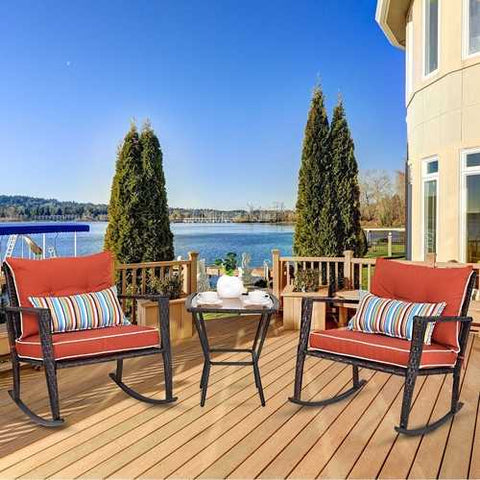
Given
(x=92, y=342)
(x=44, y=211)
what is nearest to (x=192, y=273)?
(x=92, y=342)

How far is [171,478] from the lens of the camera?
2.35m

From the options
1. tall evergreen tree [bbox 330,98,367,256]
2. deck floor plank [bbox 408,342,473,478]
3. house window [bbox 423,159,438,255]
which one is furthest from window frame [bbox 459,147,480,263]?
deck floor plank [bbox 408,342,473,478]

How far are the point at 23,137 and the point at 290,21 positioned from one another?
798 centimetres

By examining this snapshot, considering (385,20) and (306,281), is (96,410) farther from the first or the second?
(385,20)

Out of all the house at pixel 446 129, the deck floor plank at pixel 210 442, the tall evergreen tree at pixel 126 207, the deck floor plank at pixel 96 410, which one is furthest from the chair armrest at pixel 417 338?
the tall evergreen tree at pixel 126 207

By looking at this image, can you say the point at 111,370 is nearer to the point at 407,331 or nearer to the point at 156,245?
the point at 407,331

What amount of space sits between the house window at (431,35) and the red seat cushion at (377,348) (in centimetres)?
485

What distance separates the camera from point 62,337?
321cm

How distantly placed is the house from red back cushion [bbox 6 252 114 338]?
4.37 meters

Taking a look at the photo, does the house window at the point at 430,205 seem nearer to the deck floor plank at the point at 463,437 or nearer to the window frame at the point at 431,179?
the window frame at the point at 431,179

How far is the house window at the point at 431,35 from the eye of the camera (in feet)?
21.8

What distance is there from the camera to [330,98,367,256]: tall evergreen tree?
314 inches

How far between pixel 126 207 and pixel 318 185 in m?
3.14

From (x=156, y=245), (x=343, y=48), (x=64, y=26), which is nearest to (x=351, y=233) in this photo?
(x=156, y=245)
